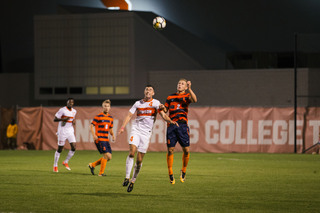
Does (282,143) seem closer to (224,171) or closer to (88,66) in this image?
(224,171)

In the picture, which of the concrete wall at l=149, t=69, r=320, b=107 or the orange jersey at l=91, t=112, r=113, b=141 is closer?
the orange jersey at l=91, t=112, r=113, b=141

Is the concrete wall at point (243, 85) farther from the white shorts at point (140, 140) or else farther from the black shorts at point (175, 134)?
the white shorts at point (140, 140)

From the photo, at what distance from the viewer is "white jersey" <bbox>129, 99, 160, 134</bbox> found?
12367 mm

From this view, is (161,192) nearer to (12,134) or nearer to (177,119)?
(177,119)

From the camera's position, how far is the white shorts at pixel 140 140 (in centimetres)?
1220

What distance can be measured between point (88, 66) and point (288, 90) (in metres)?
17.7

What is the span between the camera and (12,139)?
107ft

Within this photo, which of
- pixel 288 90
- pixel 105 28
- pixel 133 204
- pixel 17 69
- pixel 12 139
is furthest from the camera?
pixel 17 69

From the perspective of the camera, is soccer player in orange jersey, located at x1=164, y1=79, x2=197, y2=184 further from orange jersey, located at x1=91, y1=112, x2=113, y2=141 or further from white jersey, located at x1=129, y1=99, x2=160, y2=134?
orange jersey, located at x1=91, y1=112, x2=113, y2=141

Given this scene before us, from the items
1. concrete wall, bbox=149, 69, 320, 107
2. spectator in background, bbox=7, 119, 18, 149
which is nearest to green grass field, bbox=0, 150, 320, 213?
spectator in background, bbox=7, 119, 18, 149

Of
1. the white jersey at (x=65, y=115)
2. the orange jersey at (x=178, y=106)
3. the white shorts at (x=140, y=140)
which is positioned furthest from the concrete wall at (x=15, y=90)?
the white shorts at (x=140, y=140)

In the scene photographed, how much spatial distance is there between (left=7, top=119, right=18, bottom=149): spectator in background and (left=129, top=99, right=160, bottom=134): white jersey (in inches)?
840

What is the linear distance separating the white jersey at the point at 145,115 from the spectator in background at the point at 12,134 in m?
21.3

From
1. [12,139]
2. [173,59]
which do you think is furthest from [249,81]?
[12,139]
